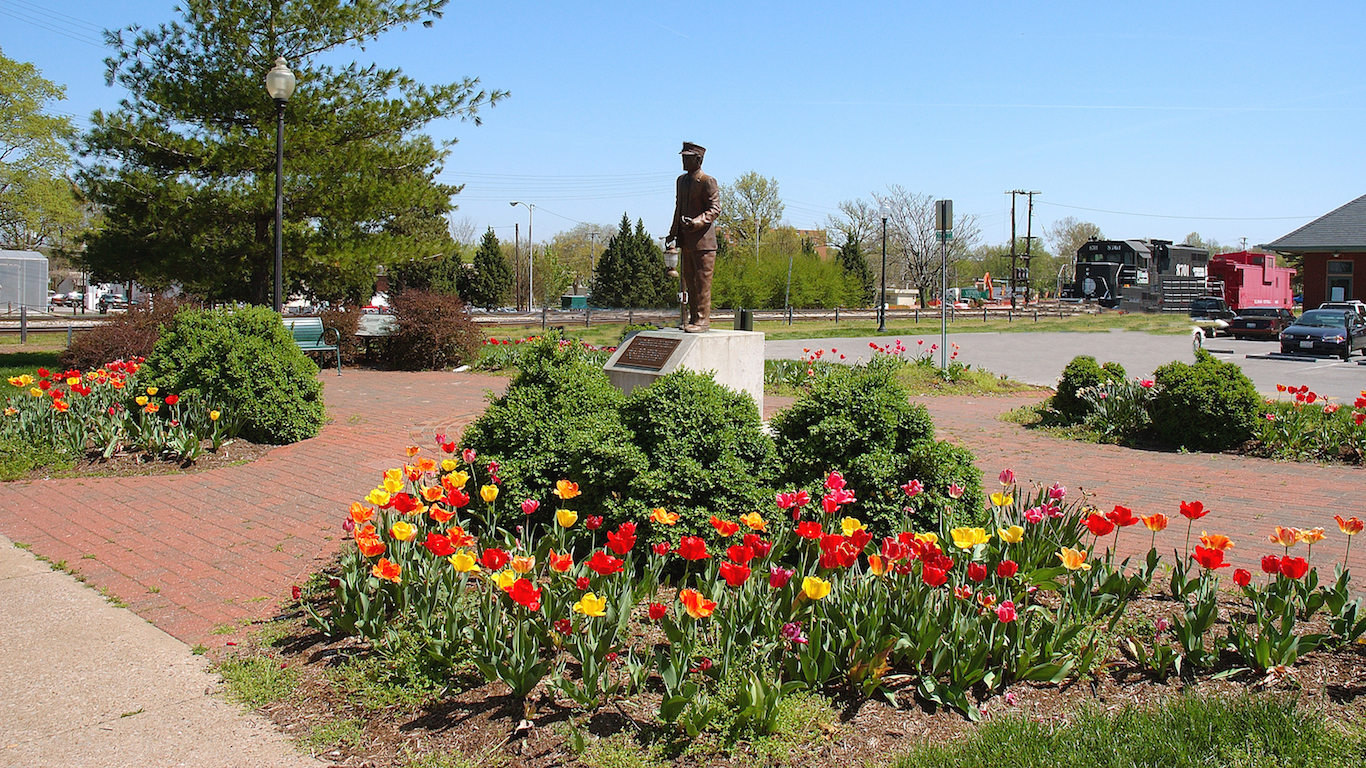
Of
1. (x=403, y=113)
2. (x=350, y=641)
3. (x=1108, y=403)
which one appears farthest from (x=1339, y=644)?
(x=403, y=113)

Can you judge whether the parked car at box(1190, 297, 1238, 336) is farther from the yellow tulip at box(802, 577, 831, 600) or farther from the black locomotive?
the yellow tulip at box(802, 577, 831, 600)

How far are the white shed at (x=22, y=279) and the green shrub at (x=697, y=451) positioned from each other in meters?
52.5

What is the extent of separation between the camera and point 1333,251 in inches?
1582

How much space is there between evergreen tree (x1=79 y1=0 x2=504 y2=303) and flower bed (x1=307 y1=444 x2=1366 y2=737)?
1274 cm

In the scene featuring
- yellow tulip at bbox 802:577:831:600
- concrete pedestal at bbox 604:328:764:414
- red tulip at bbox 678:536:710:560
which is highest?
concrete pedestal at bbox 604:328:764:414

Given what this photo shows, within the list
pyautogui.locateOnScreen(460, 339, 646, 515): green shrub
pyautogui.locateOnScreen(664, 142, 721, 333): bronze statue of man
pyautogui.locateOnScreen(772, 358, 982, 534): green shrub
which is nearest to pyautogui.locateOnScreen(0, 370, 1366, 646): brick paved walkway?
pyautogui.locateOnScreen(460, 339, 646, 515): green shrub

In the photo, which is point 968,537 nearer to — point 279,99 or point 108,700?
point 108,700

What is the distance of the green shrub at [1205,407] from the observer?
28.7ft

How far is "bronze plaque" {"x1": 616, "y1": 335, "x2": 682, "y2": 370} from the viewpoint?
332 inches

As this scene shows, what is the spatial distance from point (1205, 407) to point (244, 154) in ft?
44.8

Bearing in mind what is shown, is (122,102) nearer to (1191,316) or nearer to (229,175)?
(229,175)

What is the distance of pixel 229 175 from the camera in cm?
1563

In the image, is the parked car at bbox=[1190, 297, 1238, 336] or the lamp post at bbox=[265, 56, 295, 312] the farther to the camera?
the parked car at bbox=[1190, 297, 1238, 336]

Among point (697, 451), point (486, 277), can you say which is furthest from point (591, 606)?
point (486, 277)
